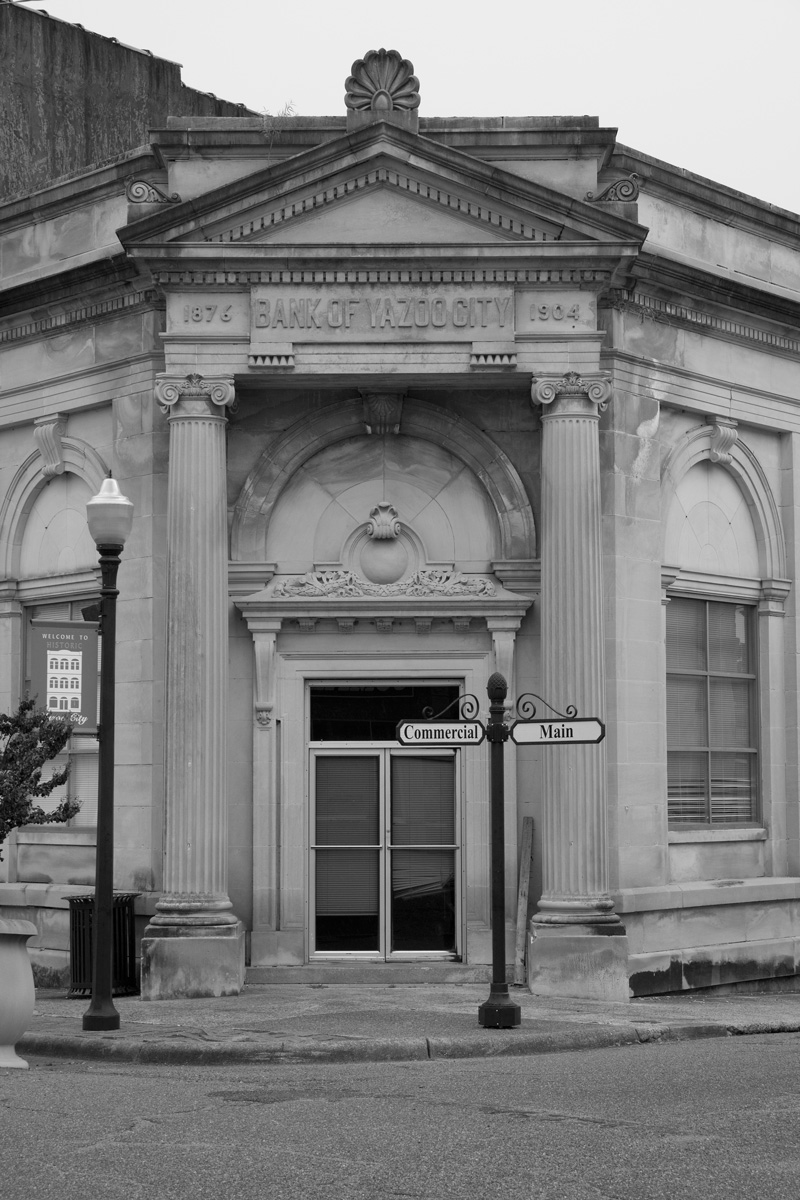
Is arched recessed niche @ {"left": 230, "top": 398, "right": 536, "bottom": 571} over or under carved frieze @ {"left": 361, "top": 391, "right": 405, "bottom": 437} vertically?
under

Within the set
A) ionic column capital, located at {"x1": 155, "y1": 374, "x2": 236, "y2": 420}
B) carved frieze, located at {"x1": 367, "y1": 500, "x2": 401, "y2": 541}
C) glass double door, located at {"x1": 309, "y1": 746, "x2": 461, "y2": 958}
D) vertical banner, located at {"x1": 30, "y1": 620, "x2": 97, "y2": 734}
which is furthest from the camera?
carved frieze, located at {"x1": 367, "y1": 500, "x2": 401, "y2": 541}

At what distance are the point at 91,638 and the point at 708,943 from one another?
25.4ft

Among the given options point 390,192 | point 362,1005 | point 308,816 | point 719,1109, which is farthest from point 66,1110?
point 390,192

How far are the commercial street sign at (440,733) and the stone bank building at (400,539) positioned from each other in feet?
6.21

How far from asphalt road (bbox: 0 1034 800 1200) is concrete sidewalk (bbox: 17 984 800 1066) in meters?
0.59

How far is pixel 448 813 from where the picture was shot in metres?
17.0

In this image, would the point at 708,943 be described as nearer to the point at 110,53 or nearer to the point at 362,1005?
the point at 362,1005

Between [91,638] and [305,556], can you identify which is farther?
[305,556]

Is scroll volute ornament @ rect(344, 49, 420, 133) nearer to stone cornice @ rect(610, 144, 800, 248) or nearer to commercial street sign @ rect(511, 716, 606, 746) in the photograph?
stone cornice @ rect(610, 144, 800, 248)

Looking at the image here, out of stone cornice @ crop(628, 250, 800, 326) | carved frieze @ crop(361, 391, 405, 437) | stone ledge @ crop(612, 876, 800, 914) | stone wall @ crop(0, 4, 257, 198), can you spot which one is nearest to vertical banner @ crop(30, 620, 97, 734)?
carved frieze @ crop(361, 391, 405, 437)

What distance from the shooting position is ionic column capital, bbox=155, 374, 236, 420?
52.9 feet

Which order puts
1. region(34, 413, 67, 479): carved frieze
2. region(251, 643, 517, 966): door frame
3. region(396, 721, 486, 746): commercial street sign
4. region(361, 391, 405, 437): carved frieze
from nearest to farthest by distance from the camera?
region(396, 721, 486, 746): commercial street sign < region(251, 643, 517, 966): door frame < region(361, 391, 405, 437): carved frieze < region(34, 413, 67, 479): carved frieze

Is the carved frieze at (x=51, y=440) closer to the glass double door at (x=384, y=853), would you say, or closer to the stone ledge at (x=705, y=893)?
the glass double door at (x=384, y=853)

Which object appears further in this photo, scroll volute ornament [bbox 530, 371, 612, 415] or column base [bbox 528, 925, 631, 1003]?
scroll volute ornament [bbox 530, 371, 612, 415]
